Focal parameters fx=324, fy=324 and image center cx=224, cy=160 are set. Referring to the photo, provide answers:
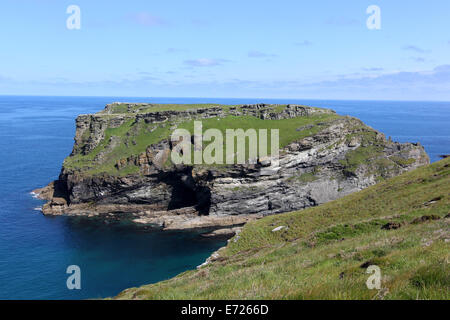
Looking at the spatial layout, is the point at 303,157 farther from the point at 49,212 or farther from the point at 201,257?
the point at 49,212

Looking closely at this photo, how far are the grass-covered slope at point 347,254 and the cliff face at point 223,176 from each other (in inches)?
990

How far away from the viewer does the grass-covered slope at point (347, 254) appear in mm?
8492

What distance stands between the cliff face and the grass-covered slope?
25.1 meters

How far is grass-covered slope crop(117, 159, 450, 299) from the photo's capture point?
8492mm

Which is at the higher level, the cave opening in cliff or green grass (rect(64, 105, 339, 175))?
green grass (rect(64, 105, 339, 175))

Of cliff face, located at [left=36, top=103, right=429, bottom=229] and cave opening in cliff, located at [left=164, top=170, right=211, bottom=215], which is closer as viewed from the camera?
cliff face, located at [left=36, top=103, right=429, bottom=229]

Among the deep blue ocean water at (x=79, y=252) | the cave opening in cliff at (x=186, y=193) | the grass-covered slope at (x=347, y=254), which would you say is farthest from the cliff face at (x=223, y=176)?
the grass-covered slope at (x=347, y=254)

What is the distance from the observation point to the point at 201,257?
190 ft

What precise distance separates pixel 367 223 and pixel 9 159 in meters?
138

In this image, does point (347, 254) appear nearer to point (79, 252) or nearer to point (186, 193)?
point (79, 252)

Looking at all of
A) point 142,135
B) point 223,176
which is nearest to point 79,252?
point 223,176

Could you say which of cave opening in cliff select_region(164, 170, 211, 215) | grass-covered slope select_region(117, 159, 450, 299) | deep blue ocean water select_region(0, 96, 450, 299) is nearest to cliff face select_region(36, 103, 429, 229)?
cave opening in cliff select_region(164, 170, 211, 215)

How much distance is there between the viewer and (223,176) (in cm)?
7775

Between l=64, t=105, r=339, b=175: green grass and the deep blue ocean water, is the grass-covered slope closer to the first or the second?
the deep blue ocean water
